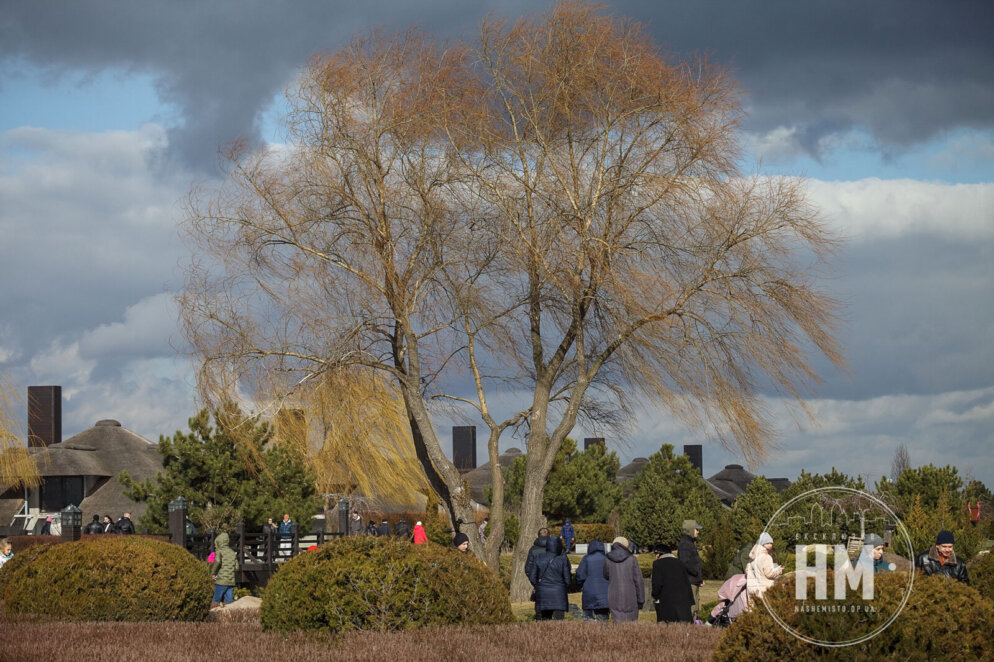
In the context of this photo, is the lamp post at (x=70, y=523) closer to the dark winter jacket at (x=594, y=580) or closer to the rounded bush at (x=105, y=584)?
the rounded bush at (x=105, y=584)

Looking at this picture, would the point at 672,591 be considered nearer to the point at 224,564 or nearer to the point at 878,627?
the point at 878,627

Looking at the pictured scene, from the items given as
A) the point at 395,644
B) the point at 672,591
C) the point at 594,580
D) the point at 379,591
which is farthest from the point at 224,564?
the point at 395,644

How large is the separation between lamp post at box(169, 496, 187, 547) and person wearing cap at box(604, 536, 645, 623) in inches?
681

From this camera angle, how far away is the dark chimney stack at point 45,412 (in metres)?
53.1

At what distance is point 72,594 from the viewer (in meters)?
13.0

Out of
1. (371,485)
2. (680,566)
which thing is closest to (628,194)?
(680,566)

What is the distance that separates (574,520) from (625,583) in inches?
1249

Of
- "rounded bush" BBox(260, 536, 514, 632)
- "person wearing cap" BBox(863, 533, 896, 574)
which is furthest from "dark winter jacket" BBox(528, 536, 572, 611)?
"person wearing cap" BBox(863, 533, 896, 574)

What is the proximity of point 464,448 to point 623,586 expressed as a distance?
190 feet

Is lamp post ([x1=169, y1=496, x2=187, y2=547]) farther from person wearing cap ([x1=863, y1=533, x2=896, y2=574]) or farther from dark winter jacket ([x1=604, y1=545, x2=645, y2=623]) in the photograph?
person wearing cap ([x1=863, y1=533, x2=896, y2=574])

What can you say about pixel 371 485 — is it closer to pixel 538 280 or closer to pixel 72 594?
pixel 538 280

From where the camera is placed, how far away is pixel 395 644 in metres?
8.67

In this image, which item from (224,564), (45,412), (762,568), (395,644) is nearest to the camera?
(395,644)

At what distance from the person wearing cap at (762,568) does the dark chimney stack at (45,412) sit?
50.6 metres
